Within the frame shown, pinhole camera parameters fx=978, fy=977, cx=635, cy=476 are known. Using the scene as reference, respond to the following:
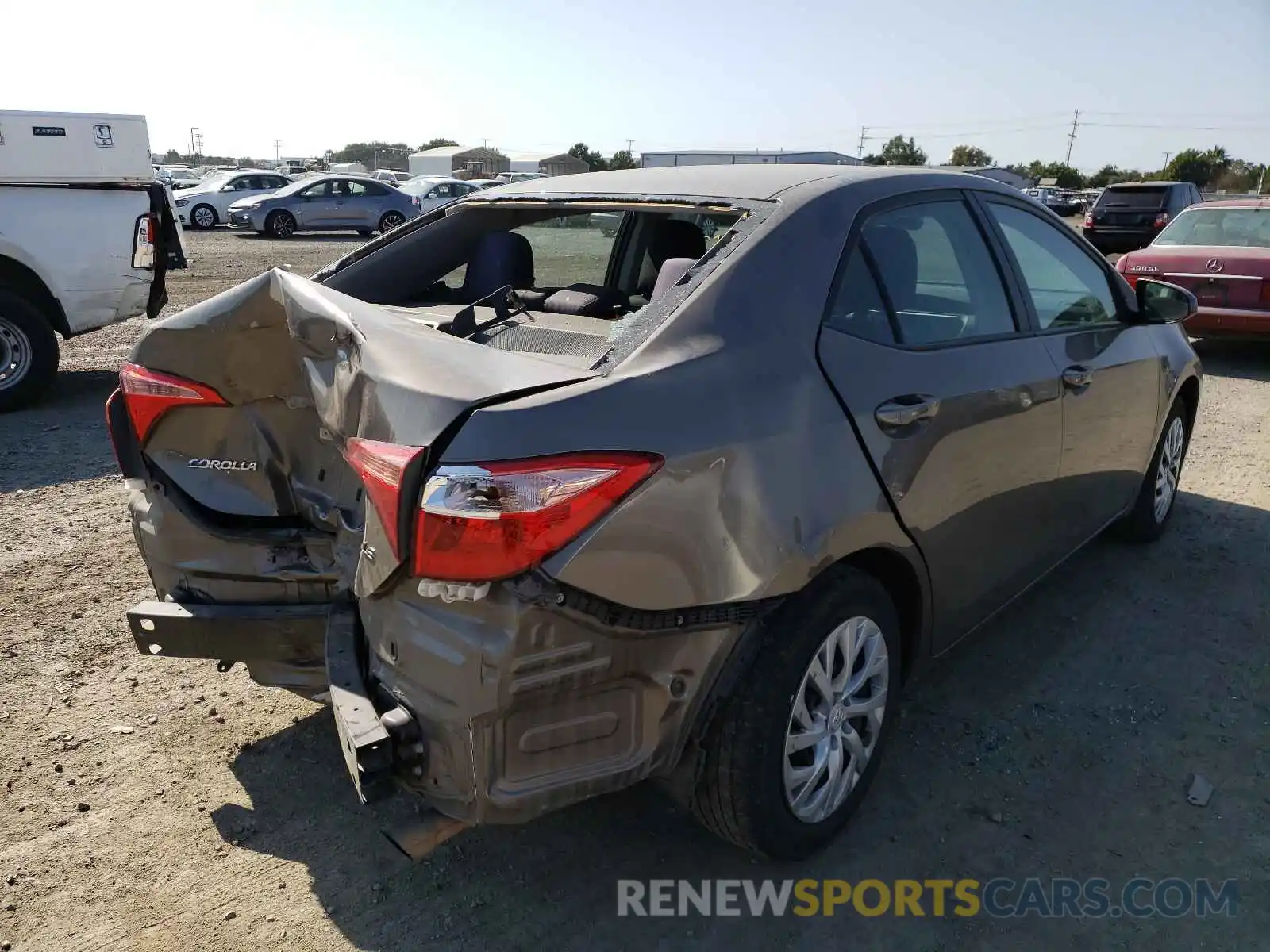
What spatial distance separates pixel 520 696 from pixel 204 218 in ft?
94.0

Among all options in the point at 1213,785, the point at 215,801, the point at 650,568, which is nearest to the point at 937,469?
the point at 650,568

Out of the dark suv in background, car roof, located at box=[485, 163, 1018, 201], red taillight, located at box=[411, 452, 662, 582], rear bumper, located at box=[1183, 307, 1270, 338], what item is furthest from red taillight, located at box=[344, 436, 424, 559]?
the dark suv in background

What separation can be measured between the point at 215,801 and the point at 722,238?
2.18 meters

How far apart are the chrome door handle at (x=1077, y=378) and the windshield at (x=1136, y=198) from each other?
15231mm

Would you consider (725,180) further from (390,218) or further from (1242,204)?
(390,218)

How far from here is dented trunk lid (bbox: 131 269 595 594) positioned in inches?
88.3

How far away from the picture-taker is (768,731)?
229cm

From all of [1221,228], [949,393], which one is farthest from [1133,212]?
[949,393]

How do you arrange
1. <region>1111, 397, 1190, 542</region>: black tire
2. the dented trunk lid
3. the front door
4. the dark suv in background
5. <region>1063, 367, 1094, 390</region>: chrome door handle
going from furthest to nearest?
the front door → the dark suv in background → <region>1111, 397, 1190, 542</region>: black tire → <region>1063, 367, 1094, 390</region>: chrome door handle → the dented trunk lid

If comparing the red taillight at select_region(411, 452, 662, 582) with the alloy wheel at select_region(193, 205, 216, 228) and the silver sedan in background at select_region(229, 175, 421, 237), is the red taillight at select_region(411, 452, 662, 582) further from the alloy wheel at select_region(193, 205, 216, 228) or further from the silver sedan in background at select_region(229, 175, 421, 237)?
the alloy wheel at select_region(193, 205, 216, 228)

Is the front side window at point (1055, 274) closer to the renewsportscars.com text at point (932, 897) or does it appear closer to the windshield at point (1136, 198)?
the renewsportscars.com text at point (932, 897)

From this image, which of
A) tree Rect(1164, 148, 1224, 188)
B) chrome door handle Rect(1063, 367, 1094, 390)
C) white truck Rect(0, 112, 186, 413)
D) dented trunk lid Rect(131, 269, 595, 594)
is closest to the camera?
dented trunk lid Rect(131, 269, 595, 594)

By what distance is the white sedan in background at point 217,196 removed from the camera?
26594 millimetres

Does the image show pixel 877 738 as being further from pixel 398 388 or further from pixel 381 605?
pixel 398 388
